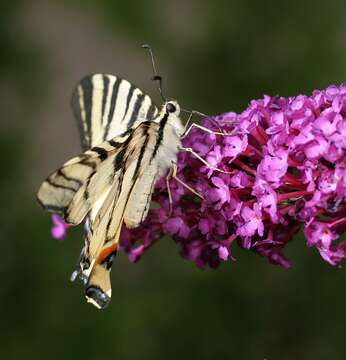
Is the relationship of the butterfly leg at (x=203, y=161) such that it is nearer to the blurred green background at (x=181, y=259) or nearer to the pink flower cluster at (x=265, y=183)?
the pink flower cluster at (x=265, y=183)

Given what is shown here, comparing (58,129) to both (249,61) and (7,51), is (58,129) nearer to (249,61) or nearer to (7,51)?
(7,51)

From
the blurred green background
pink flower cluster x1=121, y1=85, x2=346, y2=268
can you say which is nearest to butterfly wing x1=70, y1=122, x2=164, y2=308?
pink flower cluster x1=121, y1=85, x2=346, y2=268

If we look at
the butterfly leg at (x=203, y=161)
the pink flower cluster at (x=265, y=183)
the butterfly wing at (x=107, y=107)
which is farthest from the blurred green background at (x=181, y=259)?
the butterfly leg at (x=203, y=161)

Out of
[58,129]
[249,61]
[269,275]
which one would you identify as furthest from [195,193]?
[58,129]

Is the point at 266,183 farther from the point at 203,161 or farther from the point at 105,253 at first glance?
the point at 105,253

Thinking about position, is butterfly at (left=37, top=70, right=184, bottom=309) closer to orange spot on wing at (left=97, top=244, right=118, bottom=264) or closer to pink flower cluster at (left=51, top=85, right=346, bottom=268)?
orange spot on wing at (left=97, top=244, right=118, bottom=264)

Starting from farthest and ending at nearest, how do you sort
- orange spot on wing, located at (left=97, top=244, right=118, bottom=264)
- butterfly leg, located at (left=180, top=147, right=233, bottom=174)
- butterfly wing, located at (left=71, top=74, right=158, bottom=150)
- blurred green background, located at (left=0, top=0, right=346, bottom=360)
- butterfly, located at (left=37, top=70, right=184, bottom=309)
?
1. blurred green background, located at (left=0, top=0, right=346, bottom=360)
2. butterfly wing, located at (left=71, top=74, right=158, bottom=150)
3. orange spot on wing, located at (left=97, top=244, right=118, bottom=264)
4. butterfly leg, located at (left=180, top=147, right=233, bottom=174)
5. butterfly, located at (left=37, top=70, right=184, bottom=309)
